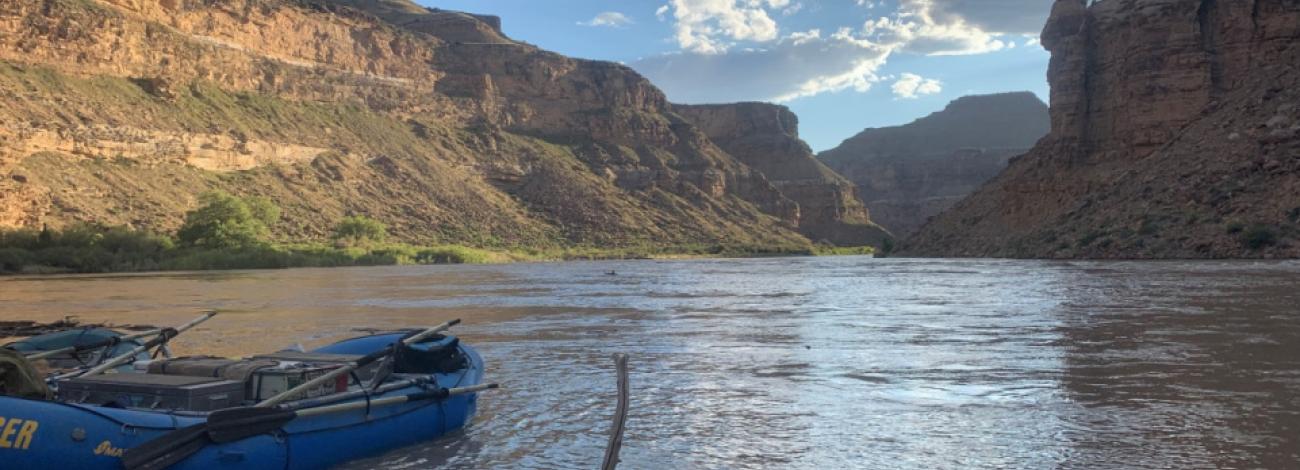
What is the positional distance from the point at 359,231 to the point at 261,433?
70.0 m

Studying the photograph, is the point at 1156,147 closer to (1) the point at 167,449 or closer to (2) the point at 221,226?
(2) the point at 221,226

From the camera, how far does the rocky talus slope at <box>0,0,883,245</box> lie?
64.8m

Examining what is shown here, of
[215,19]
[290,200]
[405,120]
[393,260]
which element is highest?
[215,19]

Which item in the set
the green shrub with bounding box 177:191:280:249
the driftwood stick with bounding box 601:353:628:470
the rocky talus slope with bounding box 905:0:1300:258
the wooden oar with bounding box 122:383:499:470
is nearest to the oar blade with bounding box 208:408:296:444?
the wooden oar with bounding box 122:383:499:470

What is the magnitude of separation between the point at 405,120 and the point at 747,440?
106 metres

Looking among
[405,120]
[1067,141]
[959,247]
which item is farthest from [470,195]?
[1067,141]

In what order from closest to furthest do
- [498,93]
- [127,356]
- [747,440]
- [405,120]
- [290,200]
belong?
1. [747,440]
2. [127,356]
3. [290,200]
4. [405,120]
5. [498,93]

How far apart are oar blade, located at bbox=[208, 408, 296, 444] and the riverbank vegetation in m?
51.7

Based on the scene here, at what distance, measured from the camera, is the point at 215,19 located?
306 ft

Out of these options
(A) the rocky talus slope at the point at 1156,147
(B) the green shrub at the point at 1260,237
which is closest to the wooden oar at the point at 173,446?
Answer: (A) the rocky talus slope at the point at 1156,147

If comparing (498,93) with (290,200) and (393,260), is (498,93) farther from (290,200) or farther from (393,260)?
(393,260)

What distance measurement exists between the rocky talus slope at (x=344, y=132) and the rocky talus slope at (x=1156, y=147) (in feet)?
156

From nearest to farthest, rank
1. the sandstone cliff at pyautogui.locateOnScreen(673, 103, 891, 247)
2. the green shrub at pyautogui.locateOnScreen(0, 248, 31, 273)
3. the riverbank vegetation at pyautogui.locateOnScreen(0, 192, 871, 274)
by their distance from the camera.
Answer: the green shrub at pyautogui.locateOnScreen(0, 248, 31, 273), the riverbank vegetation at pyautogui.locateOnScreen(0, 192, 871, 274), the sandstone cliff at pyautogui.locateOnScreen(673, 103, 891, 247)

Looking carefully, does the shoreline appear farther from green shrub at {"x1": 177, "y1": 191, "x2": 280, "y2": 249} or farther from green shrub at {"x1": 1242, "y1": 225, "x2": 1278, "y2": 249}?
green shrub at {"x1": 1242, "y1": 225, "x2": 1278, "y2": 249}
